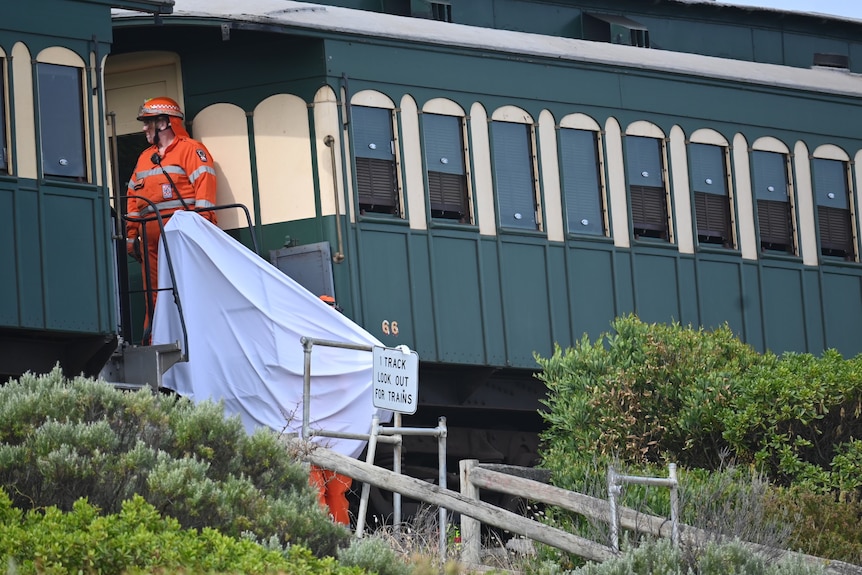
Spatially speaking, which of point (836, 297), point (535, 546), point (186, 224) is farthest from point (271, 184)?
point (836, 297)

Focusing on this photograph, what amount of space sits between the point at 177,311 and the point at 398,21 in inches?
156

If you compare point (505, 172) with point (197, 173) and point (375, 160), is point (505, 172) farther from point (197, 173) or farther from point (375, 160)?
point (197, 173)

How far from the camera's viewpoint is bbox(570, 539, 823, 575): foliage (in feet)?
38.8

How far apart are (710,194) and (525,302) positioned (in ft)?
9.30

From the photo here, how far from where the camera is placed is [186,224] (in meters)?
16.3

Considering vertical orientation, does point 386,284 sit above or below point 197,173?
below

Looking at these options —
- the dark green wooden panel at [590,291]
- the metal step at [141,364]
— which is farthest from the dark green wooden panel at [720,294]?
the metal step at [141,364]

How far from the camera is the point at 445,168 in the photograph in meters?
18.0

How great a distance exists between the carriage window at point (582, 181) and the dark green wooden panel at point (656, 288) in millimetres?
584

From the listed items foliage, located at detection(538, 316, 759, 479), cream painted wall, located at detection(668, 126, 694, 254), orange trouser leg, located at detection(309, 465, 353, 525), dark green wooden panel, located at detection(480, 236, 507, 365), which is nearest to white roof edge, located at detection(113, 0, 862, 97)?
cream painted wall, located at detection(668, 126, 694, 254)

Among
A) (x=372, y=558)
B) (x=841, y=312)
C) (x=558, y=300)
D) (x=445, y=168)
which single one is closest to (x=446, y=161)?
(x=445, y=168)

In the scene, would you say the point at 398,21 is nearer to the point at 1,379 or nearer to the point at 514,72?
the point at 514,72

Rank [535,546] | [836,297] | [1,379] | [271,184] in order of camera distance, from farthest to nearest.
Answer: [836,297]
[271,184]
[1,379]
[535,546]

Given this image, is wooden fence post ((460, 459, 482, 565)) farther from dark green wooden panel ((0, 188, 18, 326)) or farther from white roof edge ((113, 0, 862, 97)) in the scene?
white roof edge ((113, 0, 862, 97))
